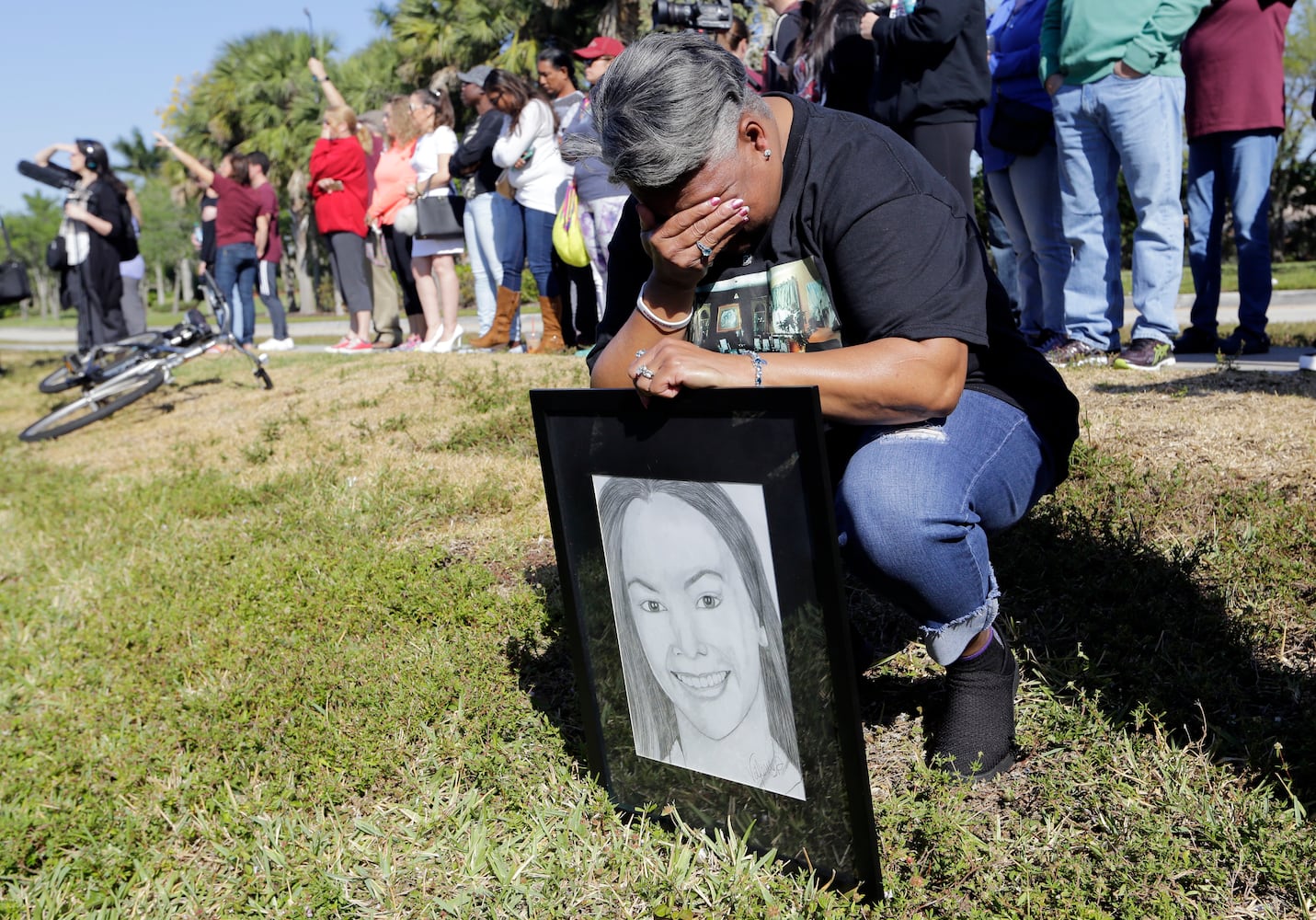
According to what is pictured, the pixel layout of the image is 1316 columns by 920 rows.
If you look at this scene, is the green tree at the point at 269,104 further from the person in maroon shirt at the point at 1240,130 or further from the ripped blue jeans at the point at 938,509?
the ripped blue jeans at the point at 938,509

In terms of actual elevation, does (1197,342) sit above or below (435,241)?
below

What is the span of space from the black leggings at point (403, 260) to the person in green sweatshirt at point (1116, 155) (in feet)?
19.4

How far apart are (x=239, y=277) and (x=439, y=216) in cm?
407

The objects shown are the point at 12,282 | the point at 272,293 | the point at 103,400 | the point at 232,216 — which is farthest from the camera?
the point at 272,293

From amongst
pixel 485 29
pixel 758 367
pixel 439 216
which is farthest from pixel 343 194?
pixel 485 29

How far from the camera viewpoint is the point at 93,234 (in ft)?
32.8

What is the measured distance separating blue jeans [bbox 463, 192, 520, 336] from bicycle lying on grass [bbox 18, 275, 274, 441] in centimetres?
183

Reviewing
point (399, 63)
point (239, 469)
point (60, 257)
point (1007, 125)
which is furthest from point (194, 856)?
point (399, 63)

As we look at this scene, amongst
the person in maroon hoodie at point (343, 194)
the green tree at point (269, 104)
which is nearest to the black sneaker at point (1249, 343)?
the person in maroon hoodie at point (343, 194)

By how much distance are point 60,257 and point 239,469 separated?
243 inches

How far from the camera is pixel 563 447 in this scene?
2119 mm

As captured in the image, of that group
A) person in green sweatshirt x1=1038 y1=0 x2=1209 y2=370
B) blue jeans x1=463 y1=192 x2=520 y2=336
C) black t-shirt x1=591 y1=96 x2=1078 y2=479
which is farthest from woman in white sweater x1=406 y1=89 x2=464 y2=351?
black t-shirt x1=591 y1=96 x2=1078 y2=479

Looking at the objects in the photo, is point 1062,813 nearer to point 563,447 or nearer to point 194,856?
point 563,447

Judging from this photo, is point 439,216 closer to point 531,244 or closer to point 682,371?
point 531,244
